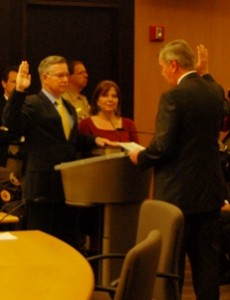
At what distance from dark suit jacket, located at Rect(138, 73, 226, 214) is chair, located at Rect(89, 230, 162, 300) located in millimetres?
1432

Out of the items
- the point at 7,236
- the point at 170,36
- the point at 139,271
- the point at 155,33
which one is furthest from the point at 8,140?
the point at 139,271

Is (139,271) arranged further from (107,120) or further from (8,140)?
(8,140)

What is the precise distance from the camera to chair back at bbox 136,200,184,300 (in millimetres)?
2885

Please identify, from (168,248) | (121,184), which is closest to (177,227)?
(168,248)

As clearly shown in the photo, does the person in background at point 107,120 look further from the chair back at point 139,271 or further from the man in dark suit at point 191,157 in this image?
the chair back at point 139,271

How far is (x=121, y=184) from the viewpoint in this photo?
13.3ft

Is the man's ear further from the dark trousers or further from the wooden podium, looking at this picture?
the dark trousers

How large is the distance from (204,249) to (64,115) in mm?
1395

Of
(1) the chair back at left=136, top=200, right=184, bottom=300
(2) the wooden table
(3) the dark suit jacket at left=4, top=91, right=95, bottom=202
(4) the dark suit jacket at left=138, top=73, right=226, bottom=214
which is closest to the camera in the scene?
(2) the wooden table

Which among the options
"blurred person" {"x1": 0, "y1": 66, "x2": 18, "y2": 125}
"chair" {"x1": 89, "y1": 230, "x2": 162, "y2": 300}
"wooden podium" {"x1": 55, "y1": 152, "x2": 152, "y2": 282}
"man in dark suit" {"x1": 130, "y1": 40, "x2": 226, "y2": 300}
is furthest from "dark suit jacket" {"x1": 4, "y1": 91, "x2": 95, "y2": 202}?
"chair" {"x1": 89, "y1": 230, "x2": 162, "y2": 300}

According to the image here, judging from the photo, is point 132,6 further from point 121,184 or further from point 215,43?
point 121,184

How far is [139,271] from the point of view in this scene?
2078 mm

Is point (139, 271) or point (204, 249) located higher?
point (139, 271)

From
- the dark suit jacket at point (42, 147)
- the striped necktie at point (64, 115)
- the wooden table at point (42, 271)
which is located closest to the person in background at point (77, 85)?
the striped necktie at point (64, 115)
